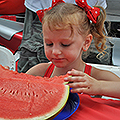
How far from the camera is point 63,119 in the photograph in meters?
0.51

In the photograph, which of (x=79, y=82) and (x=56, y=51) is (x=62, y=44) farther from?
(x=79, y=82)

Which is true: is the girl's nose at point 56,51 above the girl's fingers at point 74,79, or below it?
above

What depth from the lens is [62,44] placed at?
0.71m

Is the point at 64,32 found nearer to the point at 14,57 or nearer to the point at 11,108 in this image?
the point at 11,108

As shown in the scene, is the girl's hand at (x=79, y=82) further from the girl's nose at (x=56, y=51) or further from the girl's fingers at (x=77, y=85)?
the girl's nose at (x=56, y=51)

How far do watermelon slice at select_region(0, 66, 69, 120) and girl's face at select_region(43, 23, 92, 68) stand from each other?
16 centimetres

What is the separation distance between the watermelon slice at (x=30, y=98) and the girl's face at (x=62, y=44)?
0.16m

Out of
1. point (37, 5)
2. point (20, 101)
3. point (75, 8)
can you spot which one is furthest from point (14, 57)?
point (20, 101)

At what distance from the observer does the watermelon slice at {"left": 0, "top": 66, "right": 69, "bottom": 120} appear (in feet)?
1.62

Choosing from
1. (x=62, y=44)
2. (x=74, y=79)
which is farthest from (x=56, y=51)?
(x=74, y=79)

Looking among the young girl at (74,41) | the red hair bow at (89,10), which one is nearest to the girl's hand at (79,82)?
the young girl at (74,41)

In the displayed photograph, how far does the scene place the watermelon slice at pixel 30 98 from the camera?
49 centimetres

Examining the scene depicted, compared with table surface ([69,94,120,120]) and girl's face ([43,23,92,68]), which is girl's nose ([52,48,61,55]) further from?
table surface ([69,94,120,120])

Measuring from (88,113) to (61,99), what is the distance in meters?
0.13
